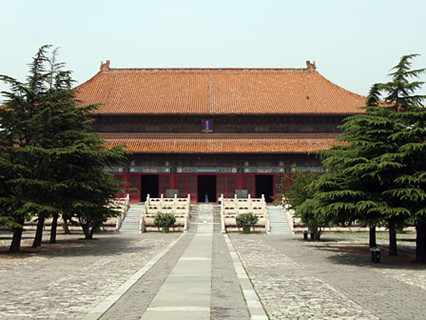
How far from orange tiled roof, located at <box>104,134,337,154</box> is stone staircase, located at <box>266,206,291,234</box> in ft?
19.2

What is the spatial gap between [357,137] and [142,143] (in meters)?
26.5

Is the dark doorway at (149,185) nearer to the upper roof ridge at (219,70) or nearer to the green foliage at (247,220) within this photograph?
the upper roof ridge at (219,70)

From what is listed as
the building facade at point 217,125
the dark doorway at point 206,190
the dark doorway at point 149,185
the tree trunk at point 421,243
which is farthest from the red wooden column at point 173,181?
the tree trunk at point 421,243

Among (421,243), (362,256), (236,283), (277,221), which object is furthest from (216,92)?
(236,283)

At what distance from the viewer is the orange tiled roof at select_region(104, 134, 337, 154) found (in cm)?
3747

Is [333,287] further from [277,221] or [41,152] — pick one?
[277,221]

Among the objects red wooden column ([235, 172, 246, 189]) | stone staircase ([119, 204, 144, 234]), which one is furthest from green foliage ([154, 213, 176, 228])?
red wooden column ([235, 172, 246, 189])

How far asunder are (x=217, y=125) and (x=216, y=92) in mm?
4475

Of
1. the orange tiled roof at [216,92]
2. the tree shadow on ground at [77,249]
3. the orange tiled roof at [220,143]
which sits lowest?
the tree shadow on ground at [77,249]

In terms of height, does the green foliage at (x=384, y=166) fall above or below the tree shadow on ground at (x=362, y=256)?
above

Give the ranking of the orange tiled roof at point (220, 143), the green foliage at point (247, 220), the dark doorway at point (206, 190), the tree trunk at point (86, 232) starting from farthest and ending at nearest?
the dark doorway at point (206, 190), the orange tiled roof at point (220, 143), the green foliage at point (247, 220), the tree trunk at point (86, 232)

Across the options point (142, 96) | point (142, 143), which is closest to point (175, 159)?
point (142, 143)

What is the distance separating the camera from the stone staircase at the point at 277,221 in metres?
28.9

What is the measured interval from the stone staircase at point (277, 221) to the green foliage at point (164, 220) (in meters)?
6.53
